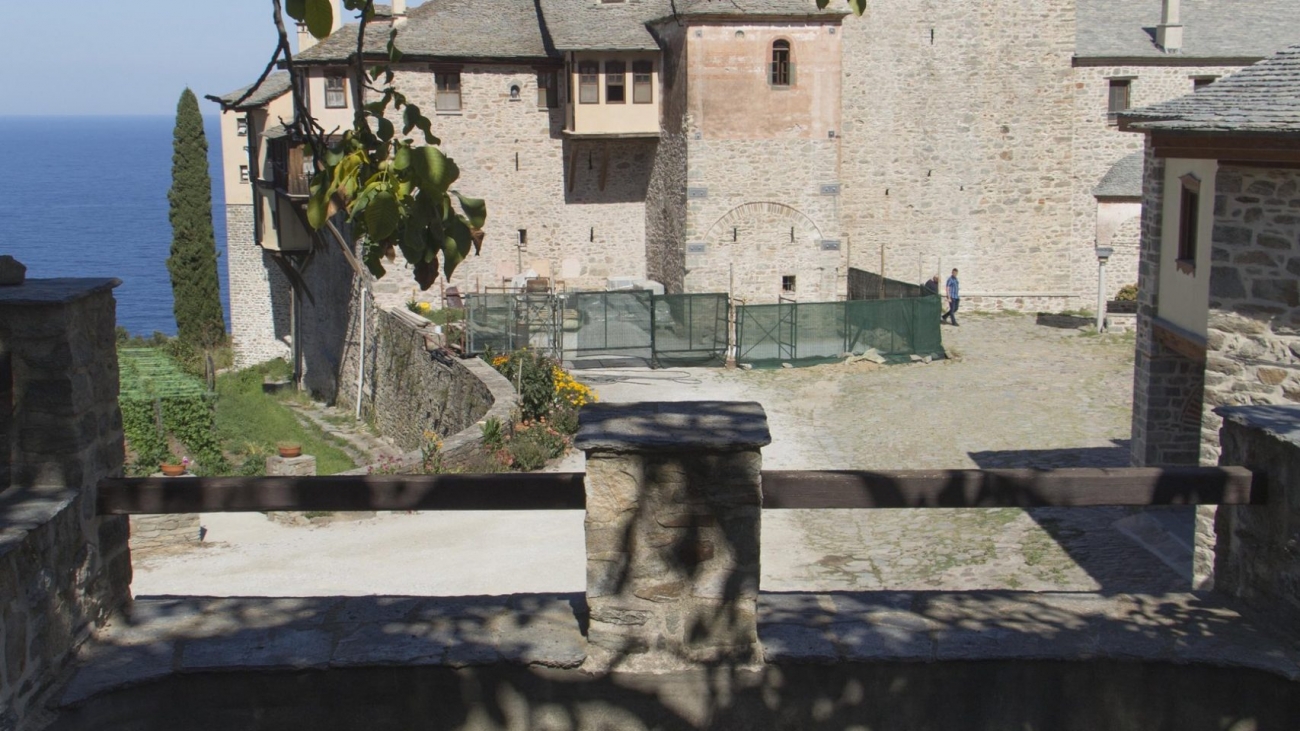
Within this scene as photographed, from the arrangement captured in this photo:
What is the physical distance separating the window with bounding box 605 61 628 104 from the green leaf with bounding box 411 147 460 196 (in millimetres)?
26924

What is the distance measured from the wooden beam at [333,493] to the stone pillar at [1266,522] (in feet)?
8.55

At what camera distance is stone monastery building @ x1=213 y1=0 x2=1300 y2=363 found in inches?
1161

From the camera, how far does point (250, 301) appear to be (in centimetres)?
4344

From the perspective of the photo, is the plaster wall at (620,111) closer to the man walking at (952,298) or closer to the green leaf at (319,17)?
the man walking at (952,298)

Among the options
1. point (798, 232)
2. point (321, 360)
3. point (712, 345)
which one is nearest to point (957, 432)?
point (712, 345)

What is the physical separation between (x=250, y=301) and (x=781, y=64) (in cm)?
2164

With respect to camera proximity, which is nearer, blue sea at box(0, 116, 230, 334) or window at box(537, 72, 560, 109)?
window at box(537, 72, 560, 109)

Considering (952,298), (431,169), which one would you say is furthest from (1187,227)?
(952,298)

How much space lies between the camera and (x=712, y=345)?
989 inches

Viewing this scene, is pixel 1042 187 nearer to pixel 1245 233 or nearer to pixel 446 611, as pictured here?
pixel 1245 233

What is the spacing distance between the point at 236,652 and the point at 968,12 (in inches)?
1125

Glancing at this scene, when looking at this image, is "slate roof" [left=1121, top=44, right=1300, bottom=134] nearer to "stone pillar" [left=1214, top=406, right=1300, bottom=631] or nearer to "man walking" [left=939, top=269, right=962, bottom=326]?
"stone pillar" [left=1214, top=406, right=1300, bottom=631]

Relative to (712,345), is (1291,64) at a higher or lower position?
higher

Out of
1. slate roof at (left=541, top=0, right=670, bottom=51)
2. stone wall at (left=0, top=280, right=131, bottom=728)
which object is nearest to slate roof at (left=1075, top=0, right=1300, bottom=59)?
slate roof at (left=541, top=0, right=670, bottom=51)
